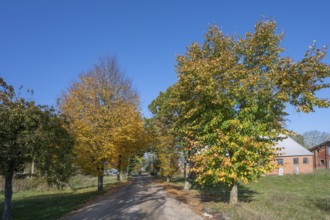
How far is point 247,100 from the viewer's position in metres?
14.4

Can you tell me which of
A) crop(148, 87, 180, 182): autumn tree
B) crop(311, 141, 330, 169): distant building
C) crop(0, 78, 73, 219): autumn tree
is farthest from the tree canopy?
crop(311, 141, 330, 169): distant building

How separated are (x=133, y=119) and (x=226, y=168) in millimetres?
12715

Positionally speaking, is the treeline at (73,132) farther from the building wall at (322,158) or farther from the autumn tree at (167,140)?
the building wall at (322,158)

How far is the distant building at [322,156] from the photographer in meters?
60.1

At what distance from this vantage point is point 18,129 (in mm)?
12180

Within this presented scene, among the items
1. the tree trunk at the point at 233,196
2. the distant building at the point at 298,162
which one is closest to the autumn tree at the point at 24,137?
the tree trunk at the point at 233,196

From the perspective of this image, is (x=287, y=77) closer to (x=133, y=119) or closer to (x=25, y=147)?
(x=25, y=147)

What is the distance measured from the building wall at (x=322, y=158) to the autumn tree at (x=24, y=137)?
59943mm

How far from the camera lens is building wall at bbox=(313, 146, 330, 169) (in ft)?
198

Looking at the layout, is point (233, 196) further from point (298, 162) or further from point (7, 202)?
point (298, 162)

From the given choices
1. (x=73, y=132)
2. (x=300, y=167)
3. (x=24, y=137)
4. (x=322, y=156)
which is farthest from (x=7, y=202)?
(x=322, y=156)

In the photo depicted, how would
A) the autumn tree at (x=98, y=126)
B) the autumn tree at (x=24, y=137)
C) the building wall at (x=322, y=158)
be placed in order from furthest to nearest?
the building wall at (x=322, y=158), the autumn tree at (x=98, y=126), the autumn tree at (x=24, y=137)

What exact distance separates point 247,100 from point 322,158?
185 ft

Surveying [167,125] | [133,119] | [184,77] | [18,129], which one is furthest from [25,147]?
[167,125]
